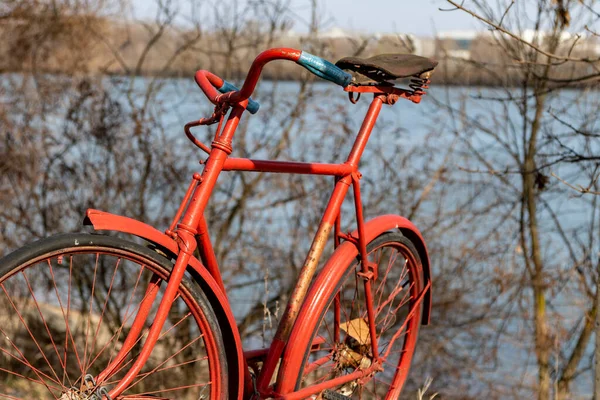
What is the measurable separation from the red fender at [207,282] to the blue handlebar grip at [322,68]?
526 mm

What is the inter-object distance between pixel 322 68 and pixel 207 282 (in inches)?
23.3

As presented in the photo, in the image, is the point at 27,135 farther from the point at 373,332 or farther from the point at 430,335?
the point at 373,332

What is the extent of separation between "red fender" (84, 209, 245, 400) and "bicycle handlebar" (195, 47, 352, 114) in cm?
40

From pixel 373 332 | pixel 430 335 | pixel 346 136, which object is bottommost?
pixel 430 335

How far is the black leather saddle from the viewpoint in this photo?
7.60ft

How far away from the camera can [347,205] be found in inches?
260

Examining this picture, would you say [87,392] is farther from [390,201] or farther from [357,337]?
[390,201]

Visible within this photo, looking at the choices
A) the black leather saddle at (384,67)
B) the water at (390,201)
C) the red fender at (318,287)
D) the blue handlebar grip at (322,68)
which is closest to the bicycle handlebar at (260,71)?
the blue handlebar grip at (322,68)

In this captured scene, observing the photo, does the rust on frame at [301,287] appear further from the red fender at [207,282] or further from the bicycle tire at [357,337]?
the red fender at [207,282]

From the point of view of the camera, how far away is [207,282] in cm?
204

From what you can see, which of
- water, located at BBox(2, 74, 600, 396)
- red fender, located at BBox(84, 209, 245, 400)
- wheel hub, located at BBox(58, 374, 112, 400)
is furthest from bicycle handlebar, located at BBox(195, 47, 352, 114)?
water, located at BBox(2, 74, 600, 396)

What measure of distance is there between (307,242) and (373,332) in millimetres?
3638

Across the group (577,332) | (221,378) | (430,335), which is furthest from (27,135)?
(221,378)

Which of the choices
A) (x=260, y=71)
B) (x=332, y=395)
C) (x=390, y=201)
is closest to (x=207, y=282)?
(x=260, y=71)
